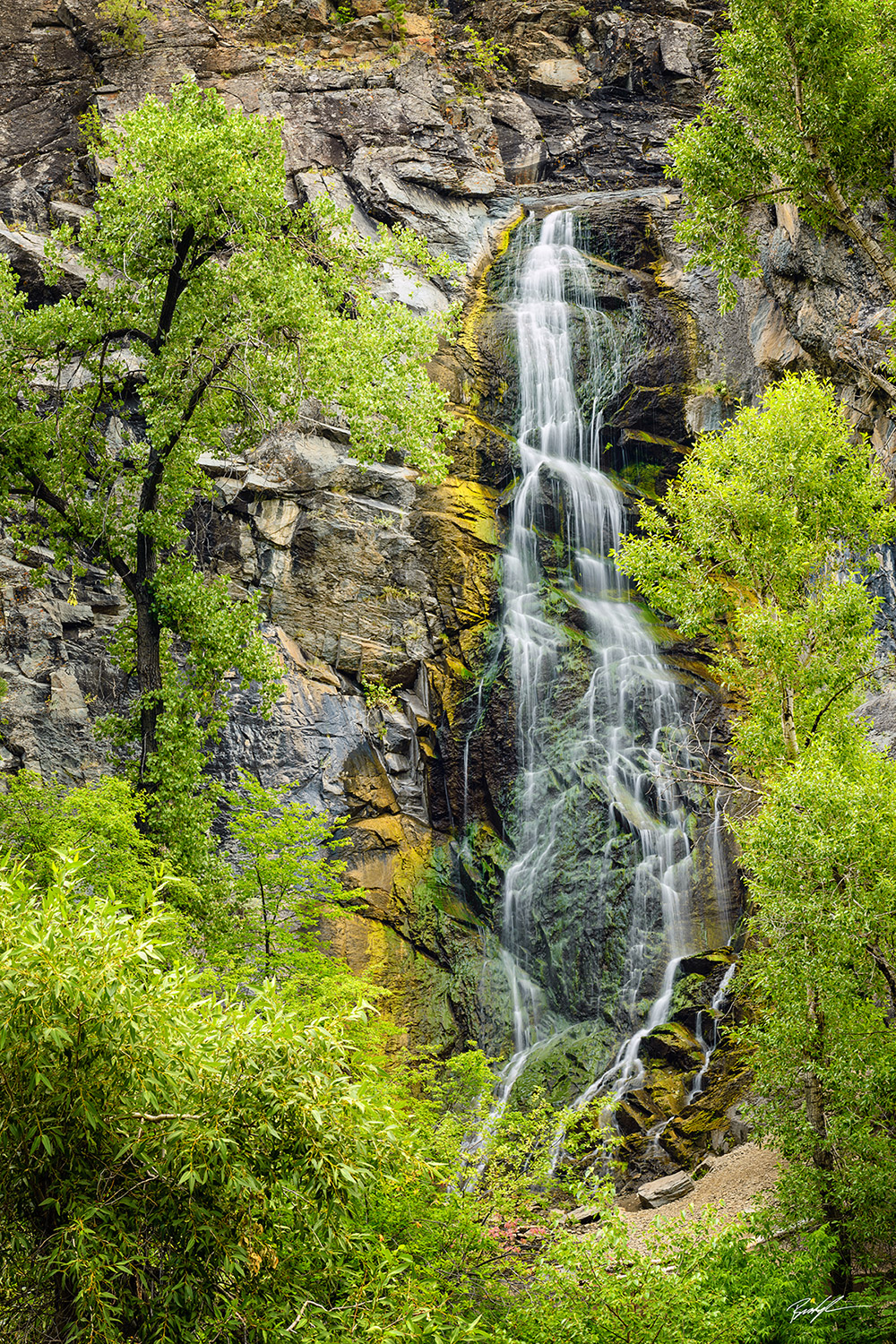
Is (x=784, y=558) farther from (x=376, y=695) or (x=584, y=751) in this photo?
(x=376, y=695)

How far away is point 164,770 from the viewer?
562 inches

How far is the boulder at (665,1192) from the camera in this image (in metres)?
16.6

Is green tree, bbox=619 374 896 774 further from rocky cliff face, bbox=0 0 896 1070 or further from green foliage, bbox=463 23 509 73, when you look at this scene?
green foliage, bbox=463 23 509 73

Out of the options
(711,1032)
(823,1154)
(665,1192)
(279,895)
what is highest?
(279,895)

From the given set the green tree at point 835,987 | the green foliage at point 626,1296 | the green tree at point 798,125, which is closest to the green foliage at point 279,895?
the green foliage at point 626,1296

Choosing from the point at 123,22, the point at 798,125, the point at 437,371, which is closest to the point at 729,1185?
the point at 798,125

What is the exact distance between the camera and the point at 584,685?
23188 millimetres

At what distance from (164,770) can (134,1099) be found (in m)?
9.05

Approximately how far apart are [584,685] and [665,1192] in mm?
10395

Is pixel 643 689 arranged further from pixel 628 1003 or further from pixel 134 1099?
pixel 134 1099

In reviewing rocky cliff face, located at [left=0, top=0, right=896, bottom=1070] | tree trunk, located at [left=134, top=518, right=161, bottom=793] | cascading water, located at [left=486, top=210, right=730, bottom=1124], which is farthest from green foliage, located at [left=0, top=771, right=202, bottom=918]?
cascading water, located at [left=486, top=210, right=730, bottom=1124]

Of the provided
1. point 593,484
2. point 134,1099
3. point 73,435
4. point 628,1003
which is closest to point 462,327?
point 593,484

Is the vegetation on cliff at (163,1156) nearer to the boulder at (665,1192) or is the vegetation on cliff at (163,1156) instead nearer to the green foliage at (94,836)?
the green foliage at (94,836)

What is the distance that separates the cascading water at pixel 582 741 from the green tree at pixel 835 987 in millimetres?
6463
